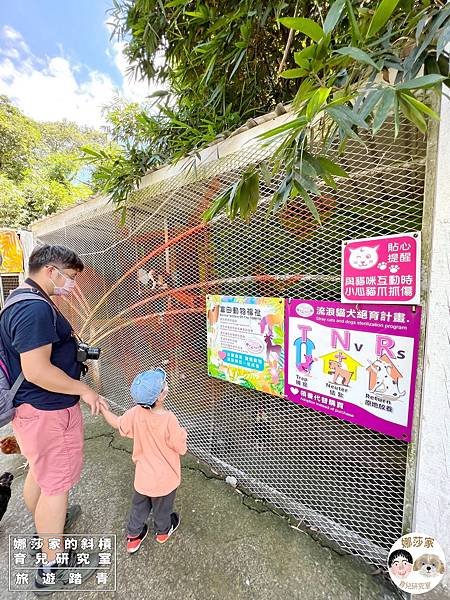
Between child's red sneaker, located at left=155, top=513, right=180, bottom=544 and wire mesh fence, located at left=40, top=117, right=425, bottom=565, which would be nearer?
wire mesh fence, located at left=40, top=117, right=425, bottom=565

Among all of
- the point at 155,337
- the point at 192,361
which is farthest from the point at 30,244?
the point at 192,361

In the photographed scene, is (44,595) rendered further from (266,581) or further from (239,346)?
(239,346)

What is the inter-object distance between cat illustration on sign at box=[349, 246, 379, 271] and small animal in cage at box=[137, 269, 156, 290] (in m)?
1.76

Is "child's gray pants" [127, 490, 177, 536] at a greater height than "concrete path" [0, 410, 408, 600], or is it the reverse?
"child's gray pants" [127, 490, 177, 536]

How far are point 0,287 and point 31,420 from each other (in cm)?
456

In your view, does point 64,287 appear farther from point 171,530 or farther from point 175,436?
point 171,530

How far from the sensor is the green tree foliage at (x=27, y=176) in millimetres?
8914

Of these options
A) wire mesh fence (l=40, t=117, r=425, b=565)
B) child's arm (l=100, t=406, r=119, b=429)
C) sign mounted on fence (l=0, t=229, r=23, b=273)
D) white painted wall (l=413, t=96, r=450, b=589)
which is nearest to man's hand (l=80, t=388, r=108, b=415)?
child's arm (l=100, t=406, r=119, b=429)

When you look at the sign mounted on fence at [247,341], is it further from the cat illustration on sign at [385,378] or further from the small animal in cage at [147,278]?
the small animal in cage at [147,278]

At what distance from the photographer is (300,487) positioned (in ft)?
6.13

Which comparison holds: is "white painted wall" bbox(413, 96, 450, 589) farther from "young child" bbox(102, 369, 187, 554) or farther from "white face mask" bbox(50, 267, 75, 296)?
"white face mask" bbox(50, 267, 75, 296)

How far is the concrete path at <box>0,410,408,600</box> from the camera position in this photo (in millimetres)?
1476

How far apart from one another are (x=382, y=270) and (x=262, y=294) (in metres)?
0.75

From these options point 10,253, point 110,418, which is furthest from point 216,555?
point 10,253
